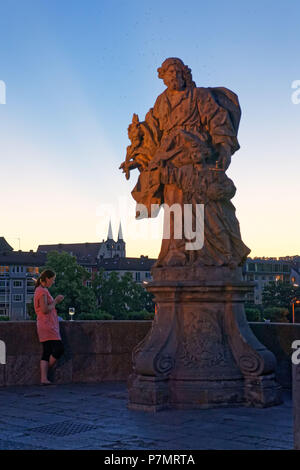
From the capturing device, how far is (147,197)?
8547 mm

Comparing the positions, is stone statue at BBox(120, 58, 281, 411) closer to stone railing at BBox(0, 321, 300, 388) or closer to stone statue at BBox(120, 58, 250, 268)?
stone statue at BBox(120, 58, 250, 268)

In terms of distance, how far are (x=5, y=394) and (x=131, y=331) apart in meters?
2.10

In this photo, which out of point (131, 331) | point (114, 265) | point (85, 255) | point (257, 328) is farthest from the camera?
point (85, 255)

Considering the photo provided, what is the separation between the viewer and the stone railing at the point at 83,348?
376 inches

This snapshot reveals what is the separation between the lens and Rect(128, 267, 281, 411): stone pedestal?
7539 mm

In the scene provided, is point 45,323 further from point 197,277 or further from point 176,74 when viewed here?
point 176,74

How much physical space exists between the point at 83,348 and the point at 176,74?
380 centimetres

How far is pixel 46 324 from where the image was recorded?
29.9ft

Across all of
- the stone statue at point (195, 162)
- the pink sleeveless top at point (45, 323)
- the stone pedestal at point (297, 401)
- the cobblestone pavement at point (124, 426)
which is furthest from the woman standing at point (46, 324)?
the stone pedestal at point (297, 401)

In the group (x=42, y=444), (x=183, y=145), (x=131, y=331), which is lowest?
(x=42, y=444)

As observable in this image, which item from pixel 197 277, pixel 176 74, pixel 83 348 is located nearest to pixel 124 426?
pixel 197 277

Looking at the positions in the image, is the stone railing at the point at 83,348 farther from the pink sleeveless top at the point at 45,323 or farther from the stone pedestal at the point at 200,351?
the stone pedestal at the point at 200,351
